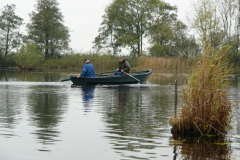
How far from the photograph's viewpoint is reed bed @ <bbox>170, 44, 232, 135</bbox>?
21.1 ft

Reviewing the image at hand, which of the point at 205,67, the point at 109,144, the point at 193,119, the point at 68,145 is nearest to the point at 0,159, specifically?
the point at 68,145

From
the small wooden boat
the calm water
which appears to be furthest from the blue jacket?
the calm water

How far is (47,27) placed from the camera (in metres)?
58.2

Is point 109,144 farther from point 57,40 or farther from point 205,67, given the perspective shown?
point 57,40

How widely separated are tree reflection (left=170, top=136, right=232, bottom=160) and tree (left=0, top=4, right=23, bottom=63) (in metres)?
57.9

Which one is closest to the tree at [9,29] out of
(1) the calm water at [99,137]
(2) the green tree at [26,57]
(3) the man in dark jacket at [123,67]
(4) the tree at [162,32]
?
(2) the green tree at [26,57]

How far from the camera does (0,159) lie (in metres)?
5.03

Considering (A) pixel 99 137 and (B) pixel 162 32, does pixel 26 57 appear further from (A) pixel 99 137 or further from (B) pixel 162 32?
(A) pixel 99 137

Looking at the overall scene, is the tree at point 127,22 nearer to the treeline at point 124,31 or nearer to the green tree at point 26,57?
the treeline at point 124,31

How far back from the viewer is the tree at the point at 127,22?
53.2 m

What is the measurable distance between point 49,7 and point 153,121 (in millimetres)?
53822

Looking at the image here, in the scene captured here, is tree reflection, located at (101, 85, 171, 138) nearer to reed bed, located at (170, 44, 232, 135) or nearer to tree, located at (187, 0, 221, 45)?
reed bed, located at (170, 44, 232, 135)

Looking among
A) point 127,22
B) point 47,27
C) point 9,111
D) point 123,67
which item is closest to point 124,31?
point 127,22

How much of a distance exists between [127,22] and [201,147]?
48.6m
